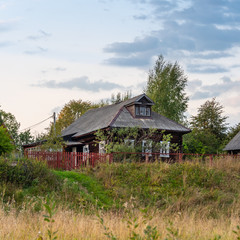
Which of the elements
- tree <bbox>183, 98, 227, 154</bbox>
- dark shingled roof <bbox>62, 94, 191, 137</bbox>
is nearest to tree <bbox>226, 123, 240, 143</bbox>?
tree <bbox>183, 98, 227, 154</bbox>

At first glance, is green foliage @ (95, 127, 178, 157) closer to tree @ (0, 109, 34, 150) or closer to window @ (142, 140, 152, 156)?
window @ (142, 140, 152, 156)

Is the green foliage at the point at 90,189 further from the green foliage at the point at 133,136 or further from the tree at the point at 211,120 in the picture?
the tree at the point at 211,120

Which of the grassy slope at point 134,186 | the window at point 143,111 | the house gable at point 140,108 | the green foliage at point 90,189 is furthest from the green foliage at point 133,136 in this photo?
the green foliage at point 90,189

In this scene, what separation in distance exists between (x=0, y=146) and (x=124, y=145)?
7757mm

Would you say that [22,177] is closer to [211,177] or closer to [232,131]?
[211,177]

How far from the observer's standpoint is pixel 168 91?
46.8 meters

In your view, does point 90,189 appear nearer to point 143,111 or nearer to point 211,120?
point 143,111

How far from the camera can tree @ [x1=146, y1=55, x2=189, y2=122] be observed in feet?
152

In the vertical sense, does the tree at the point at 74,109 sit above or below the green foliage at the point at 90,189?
above

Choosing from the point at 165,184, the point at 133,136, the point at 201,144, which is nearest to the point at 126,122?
the point at 133,136

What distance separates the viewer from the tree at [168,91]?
46.2m

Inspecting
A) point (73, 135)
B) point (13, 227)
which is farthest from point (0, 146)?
point (13, 227)

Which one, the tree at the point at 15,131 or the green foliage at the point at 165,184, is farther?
the tree at the point at 15,131

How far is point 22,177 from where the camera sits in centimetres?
1603
